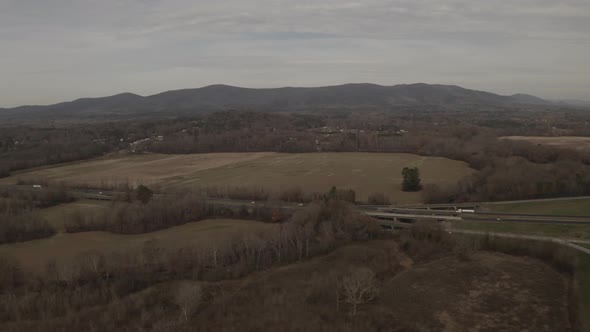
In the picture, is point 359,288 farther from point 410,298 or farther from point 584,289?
point 584,289

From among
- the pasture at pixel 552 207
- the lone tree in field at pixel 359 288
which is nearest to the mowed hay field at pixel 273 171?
the pasture at pixel 552 207

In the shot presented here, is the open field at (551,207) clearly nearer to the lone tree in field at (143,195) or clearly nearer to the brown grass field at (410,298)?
the brown grass field at (410,298)

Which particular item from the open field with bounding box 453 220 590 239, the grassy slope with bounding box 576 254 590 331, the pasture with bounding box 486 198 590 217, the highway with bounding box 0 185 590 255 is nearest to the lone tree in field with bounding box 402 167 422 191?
the highway with bounding box 0 185 590 255

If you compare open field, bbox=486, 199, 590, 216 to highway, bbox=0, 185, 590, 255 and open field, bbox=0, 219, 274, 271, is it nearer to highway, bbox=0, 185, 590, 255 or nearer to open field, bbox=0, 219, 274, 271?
highway, bbox=0, 185, 590, 255

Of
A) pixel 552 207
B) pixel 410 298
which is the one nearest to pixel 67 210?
pixel 410 298

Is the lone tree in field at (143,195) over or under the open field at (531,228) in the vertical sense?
over

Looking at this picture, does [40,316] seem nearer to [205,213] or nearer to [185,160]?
[205,213]
